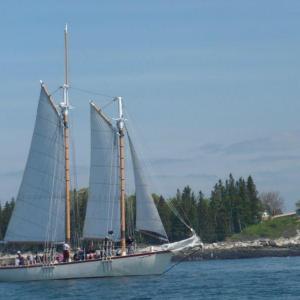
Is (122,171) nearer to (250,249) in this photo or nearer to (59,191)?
(59,191)

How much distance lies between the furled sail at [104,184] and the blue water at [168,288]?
16.6 ft

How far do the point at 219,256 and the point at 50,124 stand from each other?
230 ft

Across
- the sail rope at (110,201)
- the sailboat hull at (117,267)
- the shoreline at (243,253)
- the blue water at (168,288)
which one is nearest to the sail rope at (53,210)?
the sailboat hull at (117,267)

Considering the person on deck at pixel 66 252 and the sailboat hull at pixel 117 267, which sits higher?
the person on deck at pixel 66 252

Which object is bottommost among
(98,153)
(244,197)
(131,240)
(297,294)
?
(297,294)

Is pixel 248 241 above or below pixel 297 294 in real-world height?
above

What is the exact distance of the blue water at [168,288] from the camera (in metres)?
65.2

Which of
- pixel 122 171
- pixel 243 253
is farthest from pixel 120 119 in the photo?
pixel 243 253

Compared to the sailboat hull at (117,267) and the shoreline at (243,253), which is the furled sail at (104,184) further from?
the shoreline at (243,253)

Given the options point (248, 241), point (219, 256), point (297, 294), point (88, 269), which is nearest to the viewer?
point (297, 294)

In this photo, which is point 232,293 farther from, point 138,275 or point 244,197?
point 244,197

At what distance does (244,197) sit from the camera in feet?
566

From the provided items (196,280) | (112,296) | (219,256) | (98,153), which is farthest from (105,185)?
(219,256)

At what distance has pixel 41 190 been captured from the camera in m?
82.6
